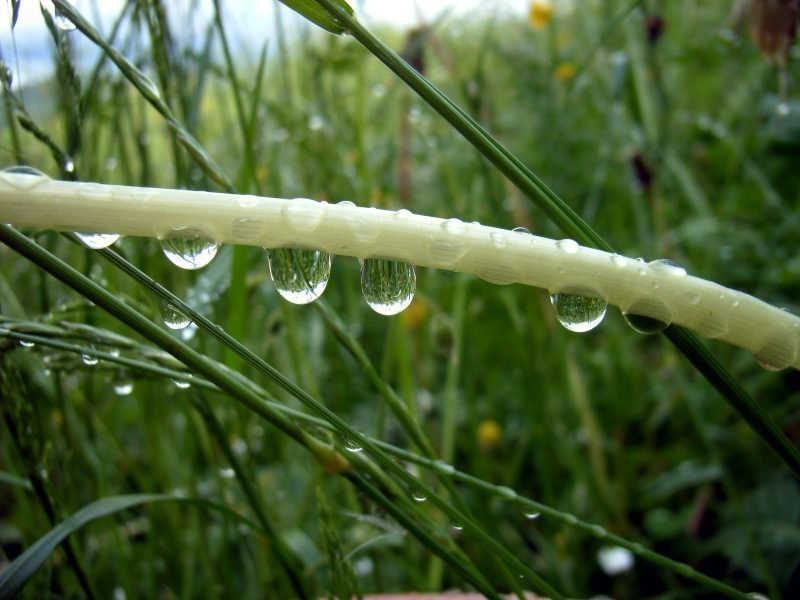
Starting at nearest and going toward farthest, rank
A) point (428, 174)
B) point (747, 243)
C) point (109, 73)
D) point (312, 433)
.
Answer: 1. point (312, 433)
2. point (109, 73)
3. point (747, 243)
4. point (428, 174)

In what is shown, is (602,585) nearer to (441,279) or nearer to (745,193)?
(441,279)

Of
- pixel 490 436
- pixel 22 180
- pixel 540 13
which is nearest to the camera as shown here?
pixel 22 180

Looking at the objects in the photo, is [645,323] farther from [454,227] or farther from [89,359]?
[89,359]

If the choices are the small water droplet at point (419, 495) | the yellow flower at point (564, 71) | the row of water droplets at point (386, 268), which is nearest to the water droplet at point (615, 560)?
the small water droplet at point (419, 495)

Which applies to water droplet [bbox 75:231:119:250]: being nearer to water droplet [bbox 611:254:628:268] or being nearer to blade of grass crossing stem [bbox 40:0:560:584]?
blade of grass crossing stem [bbox 40:0:560:584]

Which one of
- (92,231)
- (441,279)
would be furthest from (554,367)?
(92,231)

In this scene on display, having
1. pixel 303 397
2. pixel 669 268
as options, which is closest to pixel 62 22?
pixel 303 397

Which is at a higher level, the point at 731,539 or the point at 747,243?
the point at 747,243
